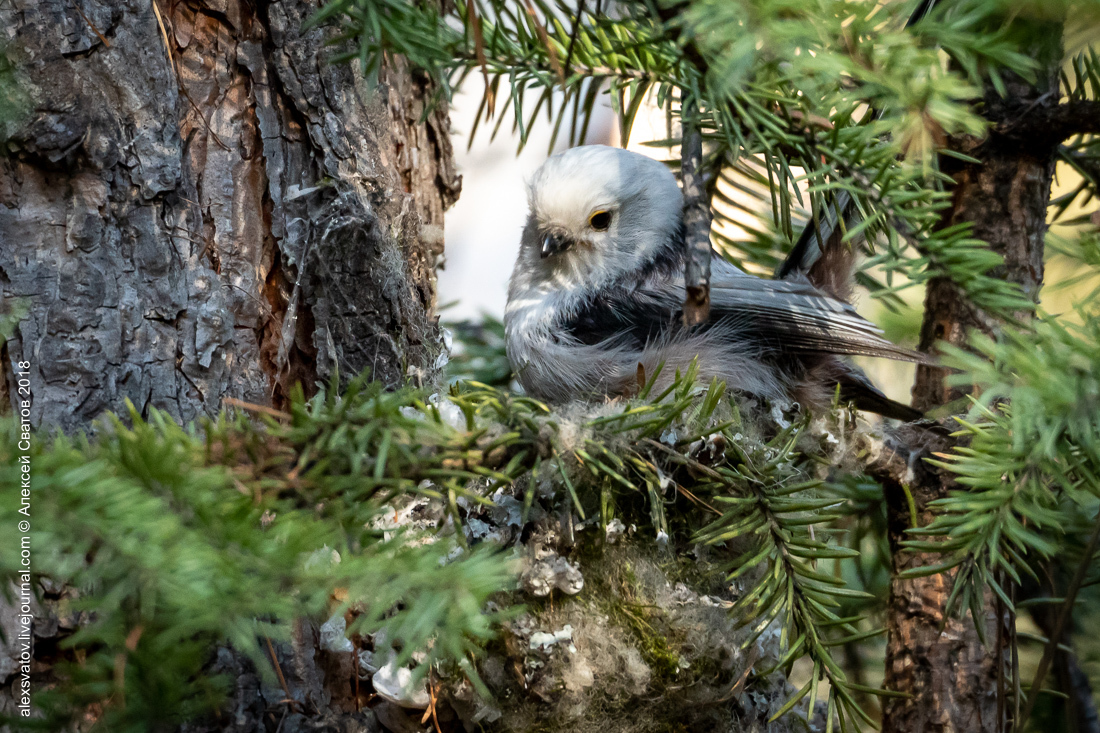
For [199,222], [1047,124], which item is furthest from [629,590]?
[1047,124]

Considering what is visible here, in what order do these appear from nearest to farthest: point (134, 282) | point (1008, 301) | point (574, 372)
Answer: point (1008, 301)
point (134, 282)
point (574, 372)

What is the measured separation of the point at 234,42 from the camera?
124cm

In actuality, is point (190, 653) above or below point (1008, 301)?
below

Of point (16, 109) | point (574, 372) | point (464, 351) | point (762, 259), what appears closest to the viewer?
point (16, 109)

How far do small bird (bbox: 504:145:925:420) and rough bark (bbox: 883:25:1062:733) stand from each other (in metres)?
0.13

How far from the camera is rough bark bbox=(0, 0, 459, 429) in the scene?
1.07 m

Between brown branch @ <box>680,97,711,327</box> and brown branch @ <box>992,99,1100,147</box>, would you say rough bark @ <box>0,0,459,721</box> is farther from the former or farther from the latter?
brown branch @ <box>992,99,1100,147</box>

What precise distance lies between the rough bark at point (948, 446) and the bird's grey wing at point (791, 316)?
14 centimetres

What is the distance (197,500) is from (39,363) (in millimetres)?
640

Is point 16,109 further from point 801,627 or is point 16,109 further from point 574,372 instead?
point 801,627

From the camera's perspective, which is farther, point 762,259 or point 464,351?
point 464,351

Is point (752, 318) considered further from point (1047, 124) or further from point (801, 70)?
point (801, 70)

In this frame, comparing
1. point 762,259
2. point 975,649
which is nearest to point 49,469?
point 975,649

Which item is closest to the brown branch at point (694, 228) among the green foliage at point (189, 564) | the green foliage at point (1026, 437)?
the green foliage at point (1026, 437)
